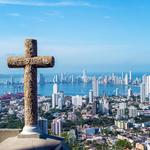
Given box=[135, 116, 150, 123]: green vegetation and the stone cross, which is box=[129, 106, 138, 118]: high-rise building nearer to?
box=[135, 116, 150, 123]: green vegetation

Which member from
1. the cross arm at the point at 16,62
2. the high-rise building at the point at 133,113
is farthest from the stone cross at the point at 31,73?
the high-rise building at the point at 133,113

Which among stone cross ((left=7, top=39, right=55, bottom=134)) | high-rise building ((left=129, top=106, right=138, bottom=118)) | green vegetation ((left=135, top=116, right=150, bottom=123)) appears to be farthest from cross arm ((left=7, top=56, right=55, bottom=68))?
high-rise building ((left=129, top=106, right=138, bottom=118))

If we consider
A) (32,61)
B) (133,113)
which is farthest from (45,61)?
(133,113)

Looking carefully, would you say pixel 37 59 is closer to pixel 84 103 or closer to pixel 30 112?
pixel 30 112

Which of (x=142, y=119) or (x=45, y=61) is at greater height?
(x=45, y=61)

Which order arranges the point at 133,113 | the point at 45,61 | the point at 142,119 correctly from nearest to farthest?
the point at 45,61
the point at 142,119
the point at 133,113

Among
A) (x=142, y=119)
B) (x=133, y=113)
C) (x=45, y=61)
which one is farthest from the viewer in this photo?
(x=133, y=113)

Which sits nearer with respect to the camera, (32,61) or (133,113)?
(32,61)

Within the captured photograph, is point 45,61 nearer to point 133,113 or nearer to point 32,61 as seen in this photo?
point 32,61

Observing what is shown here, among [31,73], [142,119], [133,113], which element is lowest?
[142,119]
